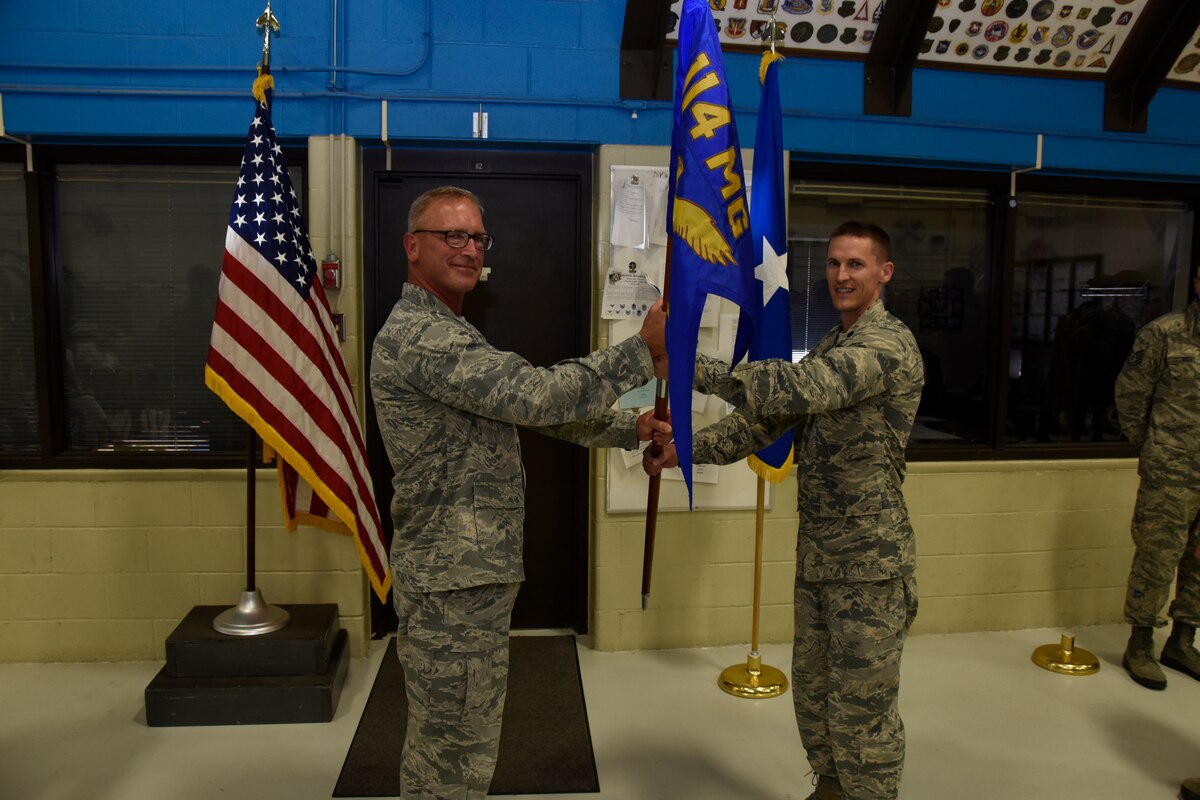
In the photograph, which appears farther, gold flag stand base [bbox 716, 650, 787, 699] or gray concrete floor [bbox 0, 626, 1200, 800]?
gold flag stand base [bbox 716, 650, 787, 699]

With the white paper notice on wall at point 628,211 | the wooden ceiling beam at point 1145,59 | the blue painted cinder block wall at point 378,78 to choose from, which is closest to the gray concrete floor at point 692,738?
the white paper notice on wall at point 628,211

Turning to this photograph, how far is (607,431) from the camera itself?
7.21 ft

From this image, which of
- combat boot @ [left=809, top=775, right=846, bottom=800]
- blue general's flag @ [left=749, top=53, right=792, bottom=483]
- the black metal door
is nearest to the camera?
combat boot @ [left=809, top=775, right=846, bottom=800]

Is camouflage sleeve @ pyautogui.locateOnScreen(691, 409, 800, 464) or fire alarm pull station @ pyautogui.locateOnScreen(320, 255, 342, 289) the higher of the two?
fire alarm pull station @ pyautogui.locateOnScreen(320, 255, 342, 289)

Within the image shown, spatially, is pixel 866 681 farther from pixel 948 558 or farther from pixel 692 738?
pixel 948 558

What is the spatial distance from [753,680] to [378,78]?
277cm

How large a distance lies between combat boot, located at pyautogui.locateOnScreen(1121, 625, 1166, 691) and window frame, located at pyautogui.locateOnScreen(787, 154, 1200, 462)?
85 centimetres

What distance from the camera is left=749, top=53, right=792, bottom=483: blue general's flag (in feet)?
8.48

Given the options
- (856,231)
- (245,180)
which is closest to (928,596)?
(856,231)

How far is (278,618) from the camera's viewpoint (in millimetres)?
2982

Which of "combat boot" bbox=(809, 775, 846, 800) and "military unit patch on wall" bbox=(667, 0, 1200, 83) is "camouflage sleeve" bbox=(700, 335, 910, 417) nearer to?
"combat boot" bbox=(809, 775, 846, 800)

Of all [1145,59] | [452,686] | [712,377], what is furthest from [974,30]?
[452,686]

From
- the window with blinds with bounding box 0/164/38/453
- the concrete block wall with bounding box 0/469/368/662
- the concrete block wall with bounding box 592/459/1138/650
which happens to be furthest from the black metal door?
the window with blinds with bounding box 0/164/38/453

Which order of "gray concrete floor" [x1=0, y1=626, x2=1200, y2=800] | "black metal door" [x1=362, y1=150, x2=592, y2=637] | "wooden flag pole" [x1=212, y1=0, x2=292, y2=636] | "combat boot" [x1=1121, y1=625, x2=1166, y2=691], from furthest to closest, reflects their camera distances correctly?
"black metal door" [x1=362, y1=150, x2=592, y2=637]
"combat boot" [x1=1121, y1=625, x2=1166, y2=691]
"wooden flag pole" [x1=212, y1=0, x2=292, y2=636]
"gray concrete floor" [x1=0, y1=626, x2=1200, y2=800]
